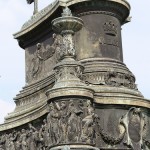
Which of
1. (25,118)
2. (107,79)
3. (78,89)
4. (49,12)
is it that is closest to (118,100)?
(107,79)

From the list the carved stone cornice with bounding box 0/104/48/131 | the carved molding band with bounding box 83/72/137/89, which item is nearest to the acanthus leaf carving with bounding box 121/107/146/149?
the carved molding band with bounding box 83/72/137/89

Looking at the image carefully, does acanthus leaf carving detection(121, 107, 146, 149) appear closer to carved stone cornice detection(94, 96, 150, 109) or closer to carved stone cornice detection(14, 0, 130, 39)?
carved stone cornice detection(94, 96, 150, 109)

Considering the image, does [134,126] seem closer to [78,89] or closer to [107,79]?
[107,79]

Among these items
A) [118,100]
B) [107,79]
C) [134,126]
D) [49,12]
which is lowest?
[134,126]

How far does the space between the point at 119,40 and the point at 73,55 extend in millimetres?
2319

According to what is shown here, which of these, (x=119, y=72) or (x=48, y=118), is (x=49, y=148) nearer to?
(x=48, y=118)

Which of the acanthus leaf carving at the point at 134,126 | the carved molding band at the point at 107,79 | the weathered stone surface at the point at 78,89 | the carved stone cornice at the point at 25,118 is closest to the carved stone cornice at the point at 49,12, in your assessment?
the weathered stone surface at the point at 78,89

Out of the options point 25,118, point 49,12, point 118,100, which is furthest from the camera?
point 49,12

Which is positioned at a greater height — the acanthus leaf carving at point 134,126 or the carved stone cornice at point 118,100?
the carved stone cornice at point 118,100

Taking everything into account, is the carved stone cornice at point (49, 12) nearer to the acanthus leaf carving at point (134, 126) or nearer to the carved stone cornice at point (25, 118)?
the carved stone cornice at point (25, 118)

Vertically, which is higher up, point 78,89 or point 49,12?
point 49,12

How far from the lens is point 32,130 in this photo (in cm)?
1647

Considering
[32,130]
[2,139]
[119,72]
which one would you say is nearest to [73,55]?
[119,72]

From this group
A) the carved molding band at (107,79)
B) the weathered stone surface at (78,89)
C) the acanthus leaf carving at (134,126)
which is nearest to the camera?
the weathered stone surface at (78,89)
